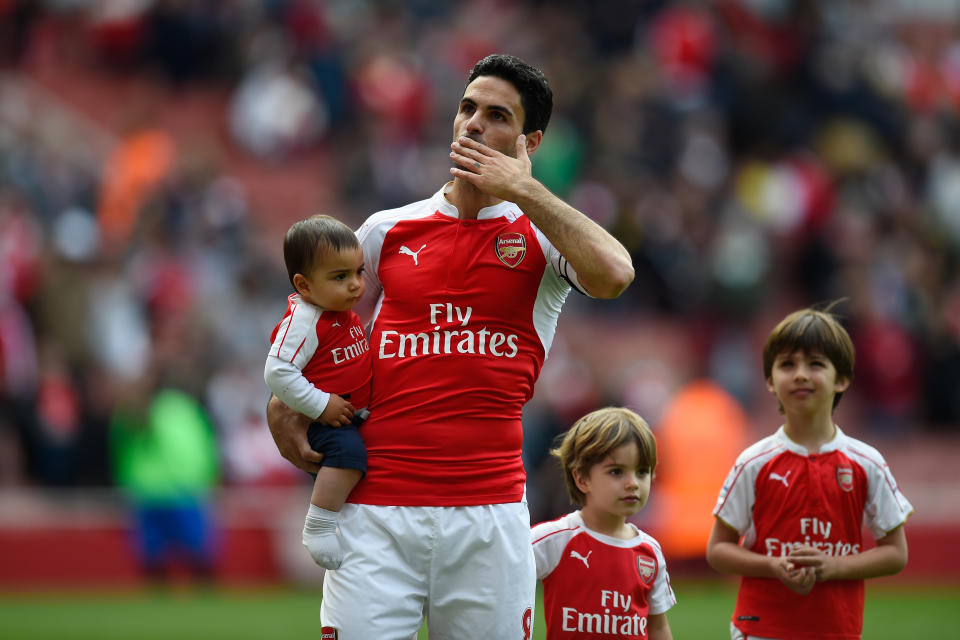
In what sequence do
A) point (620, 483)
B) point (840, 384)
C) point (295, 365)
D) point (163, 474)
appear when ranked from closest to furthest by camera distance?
point (295, 365)
point (620, 483)
point (840, 384)
point (163, 474)

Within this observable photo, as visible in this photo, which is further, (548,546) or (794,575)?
(548,546)

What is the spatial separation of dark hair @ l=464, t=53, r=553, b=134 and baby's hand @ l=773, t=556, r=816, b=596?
190cm

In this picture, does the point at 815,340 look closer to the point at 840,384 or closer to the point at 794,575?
the point at 840,384

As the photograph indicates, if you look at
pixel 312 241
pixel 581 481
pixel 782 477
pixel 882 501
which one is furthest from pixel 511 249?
pixel 882 501

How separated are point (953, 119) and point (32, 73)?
12567mm

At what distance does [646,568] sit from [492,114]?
A: 6.11 ft

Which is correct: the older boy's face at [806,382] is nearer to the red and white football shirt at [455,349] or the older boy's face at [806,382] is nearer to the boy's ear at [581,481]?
the boy's ear at [581,481]

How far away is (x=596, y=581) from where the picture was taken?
203 inches

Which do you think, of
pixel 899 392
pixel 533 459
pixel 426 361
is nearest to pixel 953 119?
pixel 899 392

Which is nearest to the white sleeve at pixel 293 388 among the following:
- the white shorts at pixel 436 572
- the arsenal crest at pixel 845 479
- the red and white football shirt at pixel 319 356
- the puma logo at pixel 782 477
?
the red and white football shirt at pixel 319 356

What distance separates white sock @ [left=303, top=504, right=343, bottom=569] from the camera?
185 inches

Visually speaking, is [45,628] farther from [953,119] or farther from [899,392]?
[953,119]

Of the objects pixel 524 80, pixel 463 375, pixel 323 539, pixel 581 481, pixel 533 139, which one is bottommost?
pixel 323 539

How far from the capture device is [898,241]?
16656 millimetres
